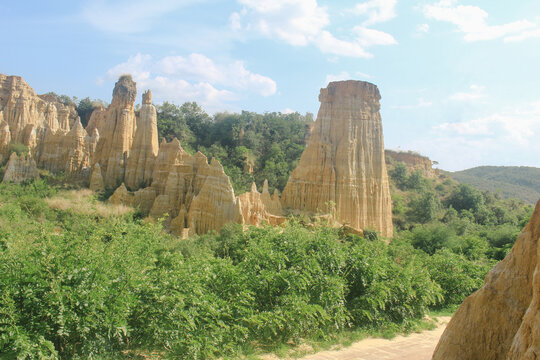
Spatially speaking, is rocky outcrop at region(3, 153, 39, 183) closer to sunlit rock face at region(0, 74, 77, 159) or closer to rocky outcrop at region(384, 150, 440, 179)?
sunlit rock face at region(0, 74, 77, 159)

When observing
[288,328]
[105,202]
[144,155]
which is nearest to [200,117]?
[144,155]

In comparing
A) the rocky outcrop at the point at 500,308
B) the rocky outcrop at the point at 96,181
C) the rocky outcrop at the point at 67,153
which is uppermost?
the rocky outcrop at the point at 67,153

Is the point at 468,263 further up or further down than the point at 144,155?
further down

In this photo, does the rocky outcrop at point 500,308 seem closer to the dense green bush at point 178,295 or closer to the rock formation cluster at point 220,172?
the dense green bush at point 178,295

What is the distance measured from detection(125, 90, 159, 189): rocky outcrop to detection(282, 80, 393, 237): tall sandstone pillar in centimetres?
1186

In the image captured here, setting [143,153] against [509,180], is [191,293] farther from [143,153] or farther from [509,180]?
[509,180]

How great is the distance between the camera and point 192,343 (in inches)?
260

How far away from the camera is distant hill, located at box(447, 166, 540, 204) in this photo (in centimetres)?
6938

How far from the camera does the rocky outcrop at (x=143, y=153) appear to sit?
31.5 meters

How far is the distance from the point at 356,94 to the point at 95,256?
25326 mm

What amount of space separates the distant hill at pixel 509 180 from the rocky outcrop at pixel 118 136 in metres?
54.1

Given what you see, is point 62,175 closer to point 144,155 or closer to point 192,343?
point 144,155

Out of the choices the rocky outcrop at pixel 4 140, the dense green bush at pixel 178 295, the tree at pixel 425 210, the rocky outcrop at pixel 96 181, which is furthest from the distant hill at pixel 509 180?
the rocky outcrop at pixel 4 140

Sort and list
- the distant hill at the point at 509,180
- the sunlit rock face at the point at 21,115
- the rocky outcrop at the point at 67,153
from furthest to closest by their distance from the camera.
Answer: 1. the distant hill at the point at 509,180
2. the sunlit rock face at the point at 21,115
3. the rocky outcrop at the point at 67,153
